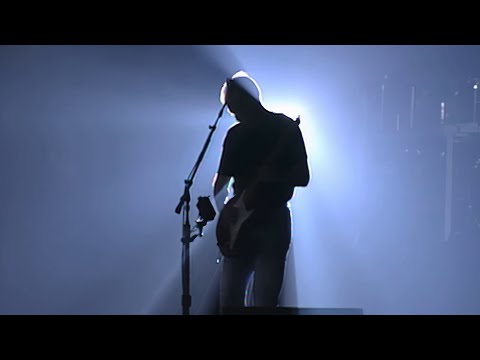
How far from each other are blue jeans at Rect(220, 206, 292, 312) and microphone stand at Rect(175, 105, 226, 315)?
5.5 inches

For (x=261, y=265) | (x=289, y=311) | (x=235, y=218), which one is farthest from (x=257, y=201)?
(x=289, y=311)

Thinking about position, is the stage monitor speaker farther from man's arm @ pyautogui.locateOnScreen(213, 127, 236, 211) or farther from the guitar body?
man's arm @ pyautogui.locateOnScreen(213, 127, 236, 211)

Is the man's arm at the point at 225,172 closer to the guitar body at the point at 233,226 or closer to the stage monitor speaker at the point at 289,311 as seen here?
the guitar body at the point at 233,226

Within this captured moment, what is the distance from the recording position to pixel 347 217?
7.30 feet

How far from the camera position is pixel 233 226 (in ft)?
7.09

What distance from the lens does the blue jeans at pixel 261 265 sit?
2133 millimetres

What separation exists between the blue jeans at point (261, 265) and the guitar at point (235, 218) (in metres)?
0.04

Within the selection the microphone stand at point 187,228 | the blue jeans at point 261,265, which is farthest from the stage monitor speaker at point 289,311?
the microphone stand at point 187,228

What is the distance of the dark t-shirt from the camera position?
213cm

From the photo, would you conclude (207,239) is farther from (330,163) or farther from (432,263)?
(432,263)

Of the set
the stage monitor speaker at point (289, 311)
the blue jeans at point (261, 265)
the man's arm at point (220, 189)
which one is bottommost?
the stage monitor speaker at point (289, 311)

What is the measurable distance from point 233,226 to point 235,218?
32 millimetres

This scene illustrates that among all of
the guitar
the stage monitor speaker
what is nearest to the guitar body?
the guitar
